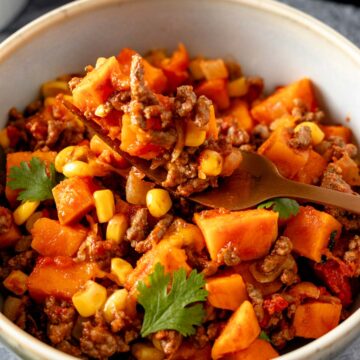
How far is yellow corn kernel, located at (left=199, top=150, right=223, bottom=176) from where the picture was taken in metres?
3.41

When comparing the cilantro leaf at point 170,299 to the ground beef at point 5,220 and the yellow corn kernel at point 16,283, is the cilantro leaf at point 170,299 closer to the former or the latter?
the yellow corn kernel at point 16,283

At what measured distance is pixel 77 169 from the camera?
3623mm

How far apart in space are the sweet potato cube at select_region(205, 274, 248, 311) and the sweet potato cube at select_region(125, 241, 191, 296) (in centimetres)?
15

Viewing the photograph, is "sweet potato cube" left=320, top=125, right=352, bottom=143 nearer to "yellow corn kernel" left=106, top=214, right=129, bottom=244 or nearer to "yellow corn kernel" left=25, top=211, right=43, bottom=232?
"yellow corn kernel" left=106, top=214, right=129, bottom=244

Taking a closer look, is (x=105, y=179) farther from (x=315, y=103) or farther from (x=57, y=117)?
(x=315, y=103)

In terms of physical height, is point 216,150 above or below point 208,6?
below

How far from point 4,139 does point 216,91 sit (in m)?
1.33

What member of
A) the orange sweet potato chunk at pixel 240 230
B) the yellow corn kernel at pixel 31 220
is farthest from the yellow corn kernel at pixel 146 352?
the yellow corn kernel at pixel 31 220

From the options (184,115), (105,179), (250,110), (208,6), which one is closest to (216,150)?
(184,115)

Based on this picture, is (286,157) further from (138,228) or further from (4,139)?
(4,139)

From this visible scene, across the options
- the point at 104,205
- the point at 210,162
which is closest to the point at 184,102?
the point at 210,162

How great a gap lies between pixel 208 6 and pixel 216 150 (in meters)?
1.31

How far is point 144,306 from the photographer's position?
3.28 m

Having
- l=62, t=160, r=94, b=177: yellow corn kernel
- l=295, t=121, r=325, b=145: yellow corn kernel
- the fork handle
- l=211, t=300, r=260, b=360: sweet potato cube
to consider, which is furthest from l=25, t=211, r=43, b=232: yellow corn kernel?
l=295, t=121, r=325, b=145: yellow corn kernel
